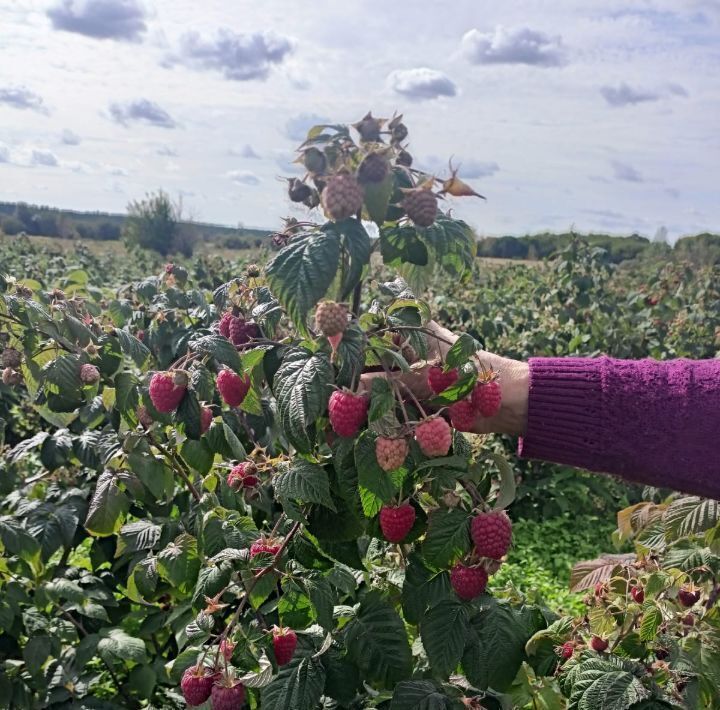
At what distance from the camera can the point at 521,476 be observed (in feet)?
17.9

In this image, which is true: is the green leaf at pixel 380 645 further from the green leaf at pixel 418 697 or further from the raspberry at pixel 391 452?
the raspberry at pixel 391 452

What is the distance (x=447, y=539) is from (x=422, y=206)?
494 millimetres

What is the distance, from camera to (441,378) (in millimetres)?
1182

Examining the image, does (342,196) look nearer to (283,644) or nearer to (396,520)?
(396,520)

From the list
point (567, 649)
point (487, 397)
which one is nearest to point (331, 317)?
point (487, 397)

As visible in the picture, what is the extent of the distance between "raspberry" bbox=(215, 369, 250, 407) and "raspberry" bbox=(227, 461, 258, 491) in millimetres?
142

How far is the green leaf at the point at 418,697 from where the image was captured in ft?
3.90

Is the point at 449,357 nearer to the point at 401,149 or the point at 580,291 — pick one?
the point at 401,149

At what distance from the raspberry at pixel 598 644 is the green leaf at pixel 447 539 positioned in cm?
31

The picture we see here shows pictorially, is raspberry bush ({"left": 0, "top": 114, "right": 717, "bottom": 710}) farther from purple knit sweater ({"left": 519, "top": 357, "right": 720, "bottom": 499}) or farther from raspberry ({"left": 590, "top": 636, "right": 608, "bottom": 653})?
purple knit sweater ({"left": 519, "top": 357, "right": 720, "bottom": 499})

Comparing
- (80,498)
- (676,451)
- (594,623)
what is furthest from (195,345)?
(80,498)

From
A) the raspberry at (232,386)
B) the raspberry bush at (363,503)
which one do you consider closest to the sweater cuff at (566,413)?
the raspberry bush at (363,503)

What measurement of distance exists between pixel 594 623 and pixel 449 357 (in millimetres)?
589

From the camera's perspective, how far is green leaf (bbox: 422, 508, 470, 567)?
3.74 feet
